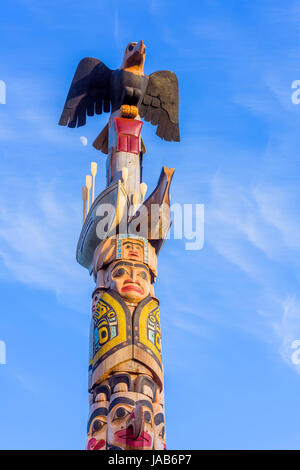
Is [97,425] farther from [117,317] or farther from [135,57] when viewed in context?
[135,57]

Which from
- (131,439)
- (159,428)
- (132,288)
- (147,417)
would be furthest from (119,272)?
(131,439)

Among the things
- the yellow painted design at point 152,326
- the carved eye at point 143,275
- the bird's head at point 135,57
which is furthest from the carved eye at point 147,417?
the bird's head at point 135,57

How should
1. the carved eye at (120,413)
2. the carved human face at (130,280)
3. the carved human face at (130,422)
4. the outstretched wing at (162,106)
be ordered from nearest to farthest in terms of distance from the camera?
the carved human face at (130,422) < the carved eye at (120,413) < the carved human face at (130,280) < the outstretched wing at (162,106)

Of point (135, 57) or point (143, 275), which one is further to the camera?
point (135, 57)

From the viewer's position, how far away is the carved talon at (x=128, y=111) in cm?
1462

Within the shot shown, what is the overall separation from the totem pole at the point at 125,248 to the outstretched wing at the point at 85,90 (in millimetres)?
22

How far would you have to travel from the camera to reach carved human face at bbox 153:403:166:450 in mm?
10031

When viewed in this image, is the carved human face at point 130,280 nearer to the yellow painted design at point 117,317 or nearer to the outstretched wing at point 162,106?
the yellow painted design at point 117,317

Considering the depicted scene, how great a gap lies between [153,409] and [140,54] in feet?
25.7

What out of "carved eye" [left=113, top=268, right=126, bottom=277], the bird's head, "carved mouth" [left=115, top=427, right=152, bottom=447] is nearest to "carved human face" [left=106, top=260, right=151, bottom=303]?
"carved eye" [left=113, top=268, right=126, bottom=277]

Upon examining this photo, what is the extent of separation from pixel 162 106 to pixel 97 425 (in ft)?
28.3

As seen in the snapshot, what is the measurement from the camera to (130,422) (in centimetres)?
953

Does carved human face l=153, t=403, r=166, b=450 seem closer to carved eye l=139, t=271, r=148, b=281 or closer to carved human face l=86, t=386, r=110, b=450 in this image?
carved human face l=86, t=386, r=110, b=450

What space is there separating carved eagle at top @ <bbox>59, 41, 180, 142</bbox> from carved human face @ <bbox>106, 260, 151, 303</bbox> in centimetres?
450
